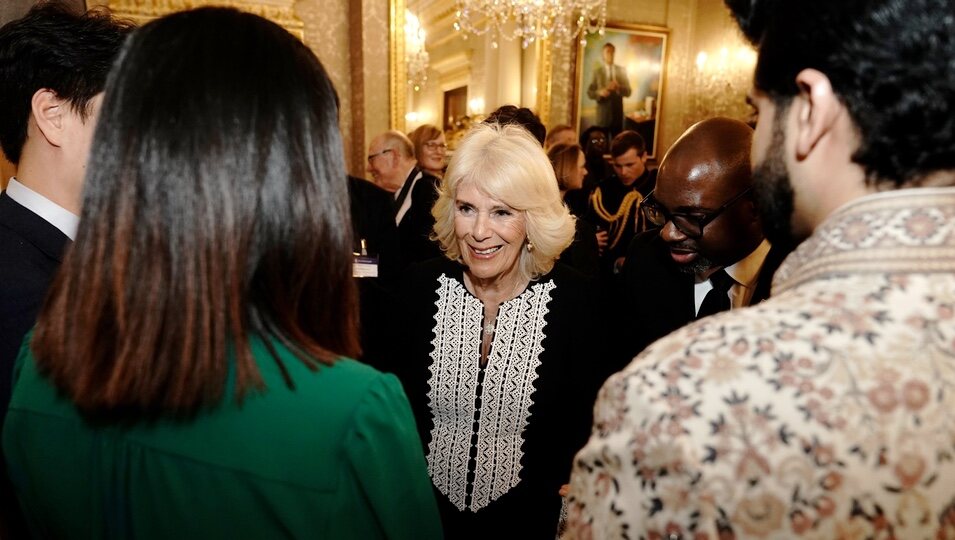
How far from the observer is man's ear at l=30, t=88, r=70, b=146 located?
130 cm

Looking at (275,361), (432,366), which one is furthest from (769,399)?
(432,366)

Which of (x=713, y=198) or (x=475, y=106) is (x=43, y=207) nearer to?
(x=713, y=198)

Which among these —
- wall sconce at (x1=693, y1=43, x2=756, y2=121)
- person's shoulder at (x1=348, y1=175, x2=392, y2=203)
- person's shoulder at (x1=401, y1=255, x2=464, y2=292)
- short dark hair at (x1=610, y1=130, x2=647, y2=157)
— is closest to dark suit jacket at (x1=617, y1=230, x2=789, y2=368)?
person's shoulder at (x1=401, y1=255, x2=464, y2=292)

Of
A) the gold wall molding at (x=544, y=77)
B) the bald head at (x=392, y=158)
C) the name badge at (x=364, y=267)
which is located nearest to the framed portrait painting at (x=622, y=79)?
the gold wall molding at (x=544, y=77)

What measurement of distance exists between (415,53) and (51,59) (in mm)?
5725

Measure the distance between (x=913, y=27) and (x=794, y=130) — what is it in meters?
0.16

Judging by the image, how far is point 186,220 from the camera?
2.12ft

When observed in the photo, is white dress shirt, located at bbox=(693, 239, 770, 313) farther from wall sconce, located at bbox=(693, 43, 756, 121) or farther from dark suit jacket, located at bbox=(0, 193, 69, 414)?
wall sconce, located at bbox=(693, 43, 756, 121)

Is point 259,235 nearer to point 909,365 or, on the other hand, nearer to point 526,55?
point 909,365

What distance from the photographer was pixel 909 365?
23.0 inches

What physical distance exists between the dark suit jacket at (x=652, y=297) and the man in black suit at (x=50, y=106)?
1784mm

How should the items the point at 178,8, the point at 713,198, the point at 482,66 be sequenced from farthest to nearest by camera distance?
the point at 482,66 → the point at 178,8 → the point at 713,198

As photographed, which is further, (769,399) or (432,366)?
(432,366)

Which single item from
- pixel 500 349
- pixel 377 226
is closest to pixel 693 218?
pixel 500 349
